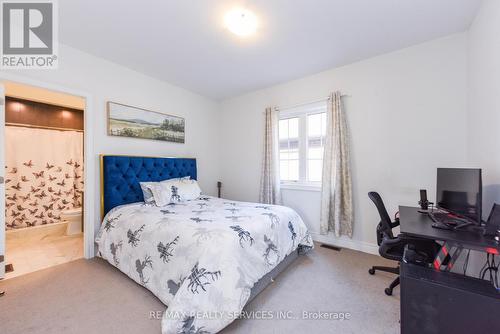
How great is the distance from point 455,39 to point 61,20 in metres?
4.10

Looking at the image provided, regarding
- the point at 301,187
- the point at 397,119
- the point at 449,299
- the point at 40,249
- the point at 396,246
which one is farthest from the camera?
the point at 301,187

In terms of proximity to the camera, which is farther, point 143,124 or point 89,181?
point 143,124

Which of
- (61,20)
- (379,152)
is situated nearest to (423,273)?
(379,152)

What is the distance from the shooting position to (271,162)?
140 inches

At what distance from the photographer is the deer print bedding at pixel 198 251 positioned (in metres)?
1.41

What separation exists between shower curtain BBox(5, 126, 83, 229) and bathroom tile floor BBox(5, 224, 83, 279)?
194 millimetres

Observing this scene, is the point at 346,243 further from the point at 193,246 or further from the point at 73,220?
the point at 73,220

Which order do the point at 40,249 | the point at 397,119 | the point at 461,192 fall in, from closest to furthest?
1. the point at 461,192
2. the point at 397,119
3. the point at 40,249

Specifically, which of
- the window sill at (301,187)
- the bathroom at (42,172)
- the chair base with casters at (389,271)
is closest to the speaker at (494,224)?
the chair base with casters at (389,271)

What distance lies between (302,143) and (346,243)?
1.65 m

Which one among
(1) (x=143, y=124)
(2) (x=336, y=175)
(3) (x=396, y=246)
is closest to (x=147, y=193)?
(1) (x=143, y=124)

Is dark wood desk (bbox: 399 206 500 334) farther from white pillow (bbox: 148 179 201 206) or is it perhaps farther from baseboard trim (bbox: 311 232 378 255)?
white pillow (bbox: 148 179 201 206)

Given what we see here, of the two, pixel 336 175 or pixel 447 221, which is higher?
pixel 336 175

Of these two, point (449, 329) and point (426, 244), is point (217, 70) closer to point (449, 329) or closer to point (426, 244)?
point (426, 244)
